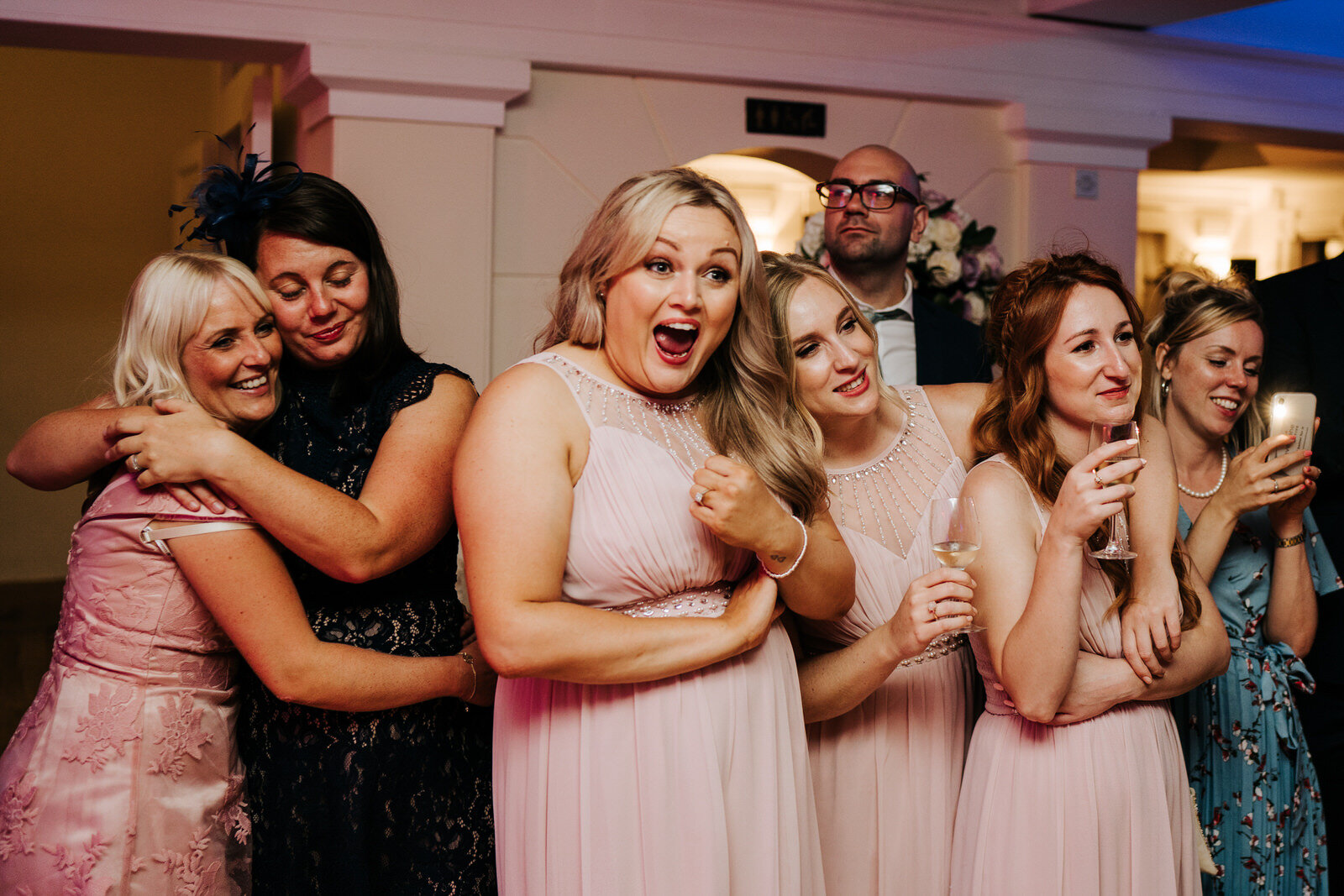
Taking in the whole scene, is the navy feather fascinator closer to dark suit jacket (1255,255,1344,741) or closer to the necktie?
the necktie

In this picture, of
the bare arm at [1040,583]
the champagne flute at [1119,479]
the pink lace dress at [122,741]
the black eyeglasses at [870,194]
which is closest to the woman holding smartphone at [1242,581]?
the champagne flute at [1119,479]

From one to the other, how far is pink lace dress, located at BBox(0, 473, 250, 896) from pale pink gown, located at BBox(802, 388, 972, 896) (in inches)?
45.7

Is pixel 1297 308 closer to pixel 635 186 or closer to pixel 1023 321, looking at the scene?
pixel 1023 321

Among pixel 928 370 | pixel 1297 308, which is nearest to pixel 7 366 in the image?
pixel 928 370

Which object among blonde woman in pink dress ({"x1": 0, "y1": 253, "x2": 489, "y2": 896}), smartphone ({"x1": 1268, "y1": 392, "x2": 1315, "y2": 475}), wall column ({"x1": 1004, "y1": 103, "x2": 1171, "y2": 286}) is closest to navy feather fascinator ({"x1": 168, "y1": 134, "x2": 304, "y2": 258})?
blonde woman in pink dress ({"x1": 0, "y1": 253, "x2": 489, "y2": 896})

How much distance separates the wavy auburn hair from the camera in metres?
2.24

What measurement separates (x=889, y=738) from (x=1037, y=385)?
784 mm

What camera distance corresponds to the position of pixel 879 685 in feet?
7.02

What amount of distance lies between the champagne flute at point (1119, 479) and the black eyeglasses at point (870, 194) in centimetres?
160

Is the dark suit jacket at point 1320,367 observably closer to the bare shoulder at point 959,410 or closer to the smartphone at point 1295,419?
the smartphone at point 1295,419

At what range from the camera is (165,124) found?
24.3 ft

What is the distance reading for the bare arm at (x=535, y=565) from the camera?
1.69 meters

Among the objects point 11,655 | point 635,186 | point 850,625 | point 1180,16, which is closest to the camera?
point 635,186

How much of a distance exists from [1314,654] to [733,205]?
244 centimetres
